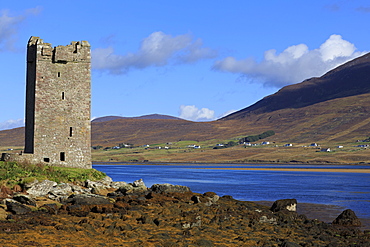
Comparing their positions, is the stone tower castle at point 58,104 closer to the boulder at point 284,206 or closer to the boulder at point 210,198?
the boulder at point 210,198

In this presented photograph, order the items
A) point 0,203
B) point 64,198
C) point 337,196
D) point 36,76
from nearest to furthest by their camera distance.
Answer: point 0,203 < point 64,198 < point 36,76 < point 337,196

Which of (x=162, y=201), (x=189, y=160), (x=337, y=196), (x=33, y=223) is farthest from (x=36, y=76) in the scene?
(x=189, y=160)

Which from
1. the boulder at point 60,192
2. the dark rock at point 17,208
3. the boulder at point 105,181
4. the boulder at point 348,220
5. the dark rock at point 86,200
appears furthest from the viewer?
the boulder at point 105,181

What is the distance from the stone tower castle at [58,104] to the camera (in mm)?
42156

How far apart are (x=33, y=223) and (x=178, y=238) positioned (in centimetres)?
605

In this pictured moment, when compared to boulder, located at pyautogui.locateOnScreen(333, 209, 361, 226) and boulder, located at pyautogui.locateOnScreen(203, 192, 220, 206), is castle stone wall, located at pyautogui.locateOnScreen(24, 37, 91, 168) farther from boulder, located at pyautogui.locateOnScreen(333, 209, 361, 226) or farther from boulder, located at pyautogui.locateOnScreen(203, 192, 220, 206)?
boulder, located at pyautogui.locateOnScreen(333, 209, 361, 226)

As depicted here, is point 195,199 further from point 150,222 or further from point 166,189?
point 150,222

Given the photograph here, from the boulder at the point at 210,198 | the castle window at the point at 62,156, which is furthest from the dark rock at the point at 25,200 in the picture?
the castle window at the point at 62,156

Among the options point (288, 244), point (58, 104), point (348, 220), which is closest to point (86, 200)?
point (288, 244)

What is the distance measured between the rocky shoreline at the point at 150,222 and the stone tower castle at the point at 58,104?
32.0ft

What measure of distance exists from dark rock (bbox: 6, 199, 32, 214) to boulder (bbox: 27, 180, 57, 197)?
4994 millimetres

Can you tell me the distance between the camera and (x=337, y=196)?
54.4 metres

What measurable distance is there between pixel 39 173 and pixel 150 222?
1551 cm

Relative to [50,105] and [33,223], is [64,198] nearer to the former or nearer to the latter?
[33,223]
